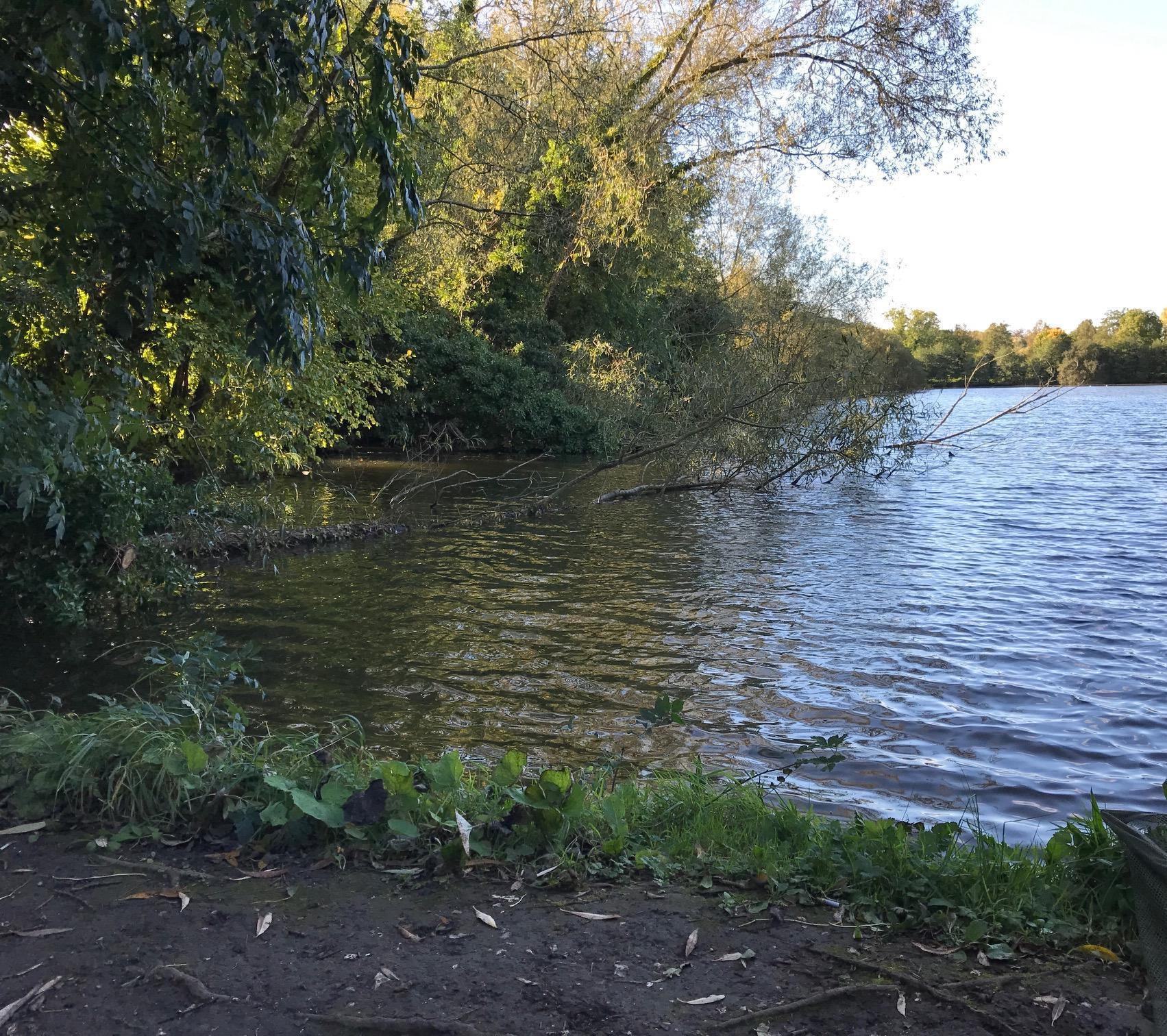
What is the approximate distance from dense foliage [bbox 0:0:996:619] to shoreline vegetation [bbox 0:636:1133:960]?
2.00m

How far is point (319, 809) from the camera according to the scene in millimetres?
3889

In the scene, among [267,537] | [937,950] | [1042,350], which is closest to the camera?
[937,950]

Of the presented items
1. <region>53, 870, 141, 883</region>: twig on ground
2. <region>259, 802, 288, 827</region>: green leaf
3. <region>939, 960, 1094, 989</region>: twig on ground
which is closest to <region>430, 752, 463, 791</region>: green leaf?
<region>259, 802, 288, 827</region>: green leaf

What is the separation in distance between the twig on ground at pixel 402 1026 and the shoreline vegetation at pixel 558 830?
3.28 feet

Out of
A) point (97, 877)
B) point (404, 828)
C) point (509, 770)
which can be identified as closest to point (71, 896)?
point (97, 877)

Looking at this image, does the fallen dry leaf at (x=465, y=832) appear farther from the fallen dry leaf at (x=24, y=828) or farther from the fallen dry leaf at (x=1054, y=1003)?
the fallen dry leaf at (x=1054, y=1003)

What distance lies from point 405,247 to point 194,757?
18.5 metres

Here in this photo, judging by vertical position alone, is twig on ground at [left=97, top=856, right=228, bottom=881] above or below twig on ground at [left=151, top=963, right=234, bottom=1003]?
below

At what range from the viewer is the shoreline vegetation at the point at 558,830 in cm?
338

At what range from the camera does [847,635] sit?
33.7 feet

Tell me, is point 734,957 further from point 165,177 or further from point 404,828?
point 165,177

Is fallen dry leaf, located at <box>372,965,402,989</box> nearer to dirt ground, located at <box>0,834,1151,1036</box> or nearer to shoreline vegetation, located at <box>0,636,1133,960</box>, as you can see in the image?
dirt ground, located at <box>0,834,1151,1036</box>

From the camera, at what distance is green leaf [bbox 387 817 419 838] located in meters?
3.76

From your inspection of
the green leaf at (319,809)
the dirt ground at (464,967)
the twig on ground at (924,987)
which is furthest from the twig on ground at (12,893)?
the twig on ground at (924,987)
